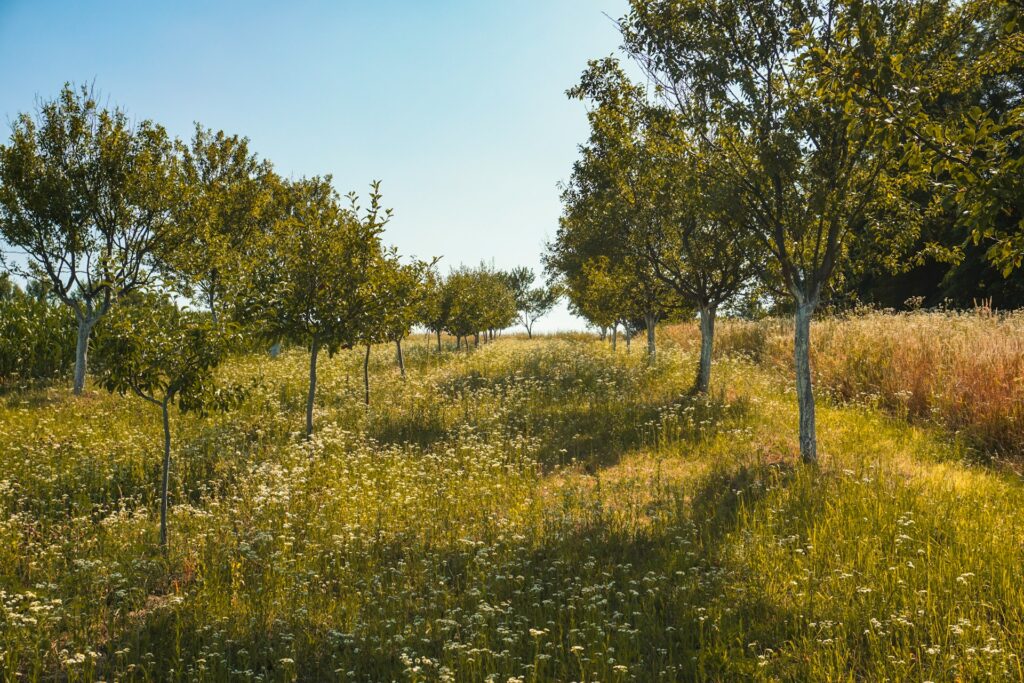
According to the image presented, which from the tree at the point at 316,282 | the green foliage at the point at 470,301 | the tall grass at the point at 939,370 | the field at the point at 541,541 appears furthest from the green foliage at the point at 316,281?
the green foliage at the point at 470,301

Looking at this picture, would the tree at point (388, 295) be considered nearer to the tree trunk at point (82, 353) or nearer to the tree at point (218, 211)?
the tree at point (218, 211)

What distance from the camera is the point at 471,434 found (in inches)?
568

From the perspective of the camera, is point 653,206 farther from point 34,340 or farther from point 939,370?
point 34,340

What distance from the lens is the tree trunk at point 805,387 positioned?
1126cm

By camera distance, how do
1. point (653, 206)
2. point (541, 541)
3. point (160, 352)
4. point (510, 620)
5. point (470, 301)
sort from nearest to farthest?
point (510, 620) < point (541, 541) < point (160, 352) < point (653, 206) < point (470, 301)

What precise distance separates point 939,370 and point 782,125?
8524 millimetres

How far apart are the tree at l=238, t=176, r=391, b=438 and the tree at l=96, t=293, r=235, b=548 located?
5081mm

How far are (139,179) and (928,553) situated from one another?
23978mm

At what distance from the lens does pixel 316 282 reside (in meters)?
14.9

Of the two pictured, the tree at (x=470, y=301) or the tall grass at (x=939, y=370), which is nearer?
the tall grass at (x=939, y=370)

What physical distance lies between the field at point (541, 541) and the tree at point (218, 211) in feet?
14.8

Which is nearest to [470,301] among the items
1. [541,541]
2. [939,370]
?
[939,370]

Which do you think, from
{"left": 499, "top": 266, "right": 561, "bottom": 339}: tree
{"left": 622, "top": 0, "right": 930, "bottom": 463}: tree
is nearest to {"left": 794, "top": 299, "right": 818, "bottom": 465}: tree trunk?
{"left": 622, "top": 0, "right": 930, "bottom": 463}: tree

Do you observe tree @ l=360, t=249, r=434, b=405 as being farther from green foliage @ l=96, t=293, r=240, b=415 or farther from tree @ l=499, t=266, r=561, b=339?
tree @ l=499, t=266, r=561, b=339
